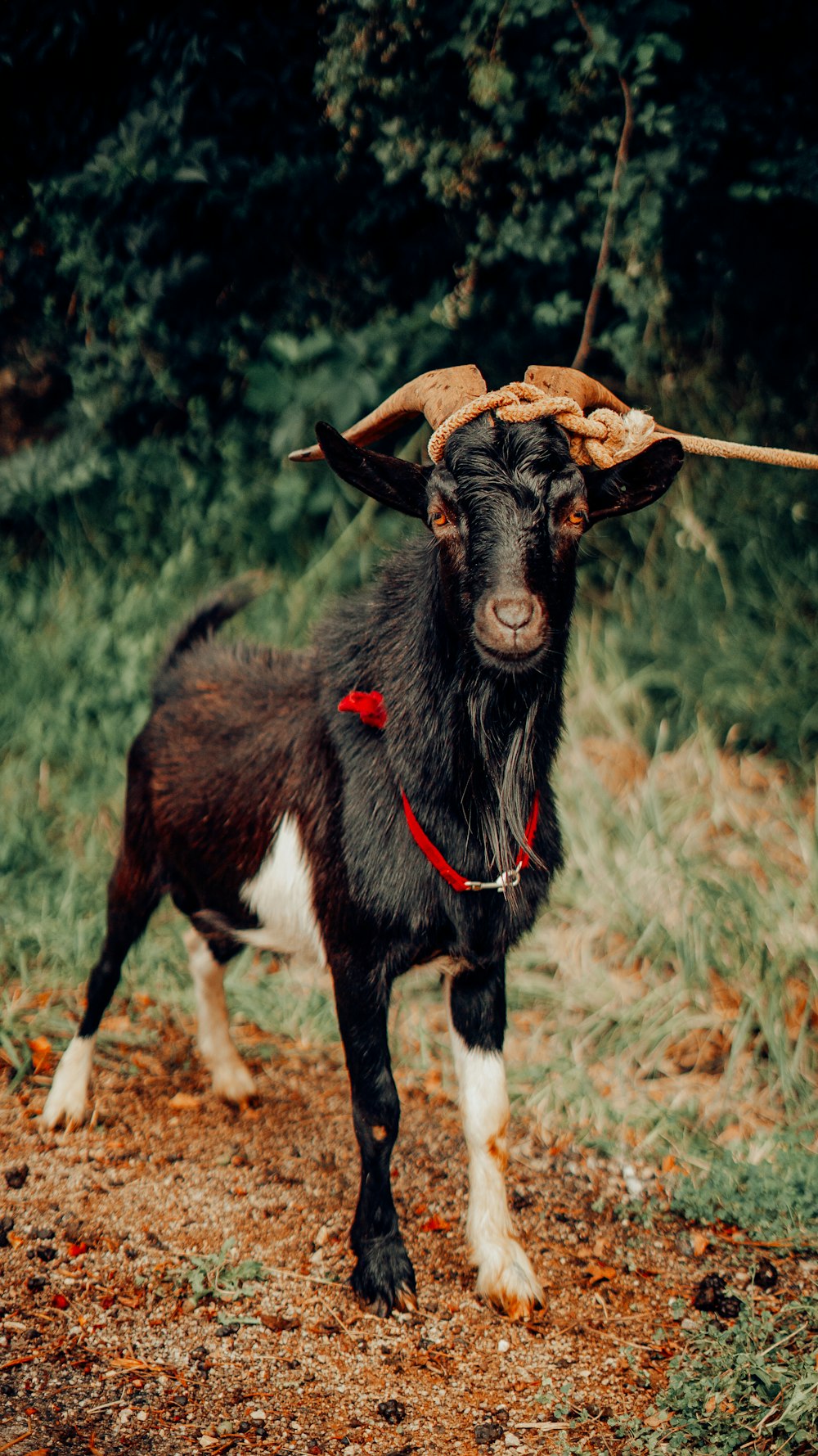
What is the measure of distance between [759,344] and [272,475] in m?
2.27

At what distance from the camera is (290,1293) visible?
8.57 ft

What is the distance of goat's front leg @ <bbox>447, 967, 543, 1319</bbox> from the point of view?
2693 millimetres

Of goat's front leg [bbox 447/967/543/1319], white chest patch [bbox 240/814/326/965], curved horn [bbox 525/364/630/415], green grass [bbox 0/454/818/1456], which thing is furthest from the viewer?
green grass [bbox 0/454/818/1456]

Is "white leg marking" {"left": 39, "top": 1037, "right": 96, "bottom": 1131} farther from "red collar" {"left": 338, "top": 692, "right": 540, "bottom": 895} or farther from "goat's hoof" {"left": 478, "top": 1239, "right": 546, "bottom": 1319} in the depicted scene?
"red collar" {"left": 338, "top": 692, "right": 540, "bottom": 895}

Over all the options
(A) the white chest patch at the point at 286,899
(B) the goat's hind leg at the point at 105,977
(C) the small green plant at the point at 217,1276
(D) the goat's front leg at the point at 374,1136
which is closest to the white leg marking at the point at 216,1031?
(B) the goat's hind leg at the point at 105,977

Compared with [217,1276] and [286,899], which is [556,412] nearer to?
[286,899]

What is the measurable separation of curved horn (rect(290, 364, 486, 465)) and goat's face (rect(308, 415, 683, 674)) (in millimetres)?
93

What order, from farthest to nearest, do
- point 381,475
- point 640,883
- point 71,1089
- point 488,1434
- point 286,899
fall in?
1. point 640,883
2. point 71,1089
3. point 286,899
4. point 381,475
5. point 488,1434

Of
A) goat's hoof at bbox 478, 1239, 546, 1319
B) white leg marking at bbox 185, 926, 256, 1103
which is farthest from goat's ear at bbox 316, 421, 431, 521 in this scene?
goat's hoof at bbox 478, 1239, 546, 1319

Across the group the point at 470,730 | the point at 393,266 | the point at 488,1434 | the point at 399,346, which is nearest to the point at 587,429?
the point at 470,730

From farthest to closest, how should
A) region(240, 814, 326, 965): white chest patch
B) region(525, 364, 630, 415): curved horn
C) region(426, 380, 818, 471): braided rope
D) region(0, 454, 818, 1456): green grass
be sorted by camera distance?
1. region(0, 454, 818, 1456): green grass
2. region(240, 814, 326, 965): white chest patch
3. region(525, 364, 630, 415): curved horn
4. region(426, 380, 818, 471): braided rope

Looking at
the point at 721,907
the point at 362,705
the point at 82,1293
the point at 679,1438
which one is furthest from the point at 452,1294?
the point at 721,907

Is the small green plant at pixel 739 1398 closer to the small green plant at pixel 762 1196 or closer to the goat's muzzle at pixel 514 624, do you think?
the small green plant at pixel 762 1196

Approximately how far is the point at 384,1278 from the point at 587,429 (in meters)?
1.89
